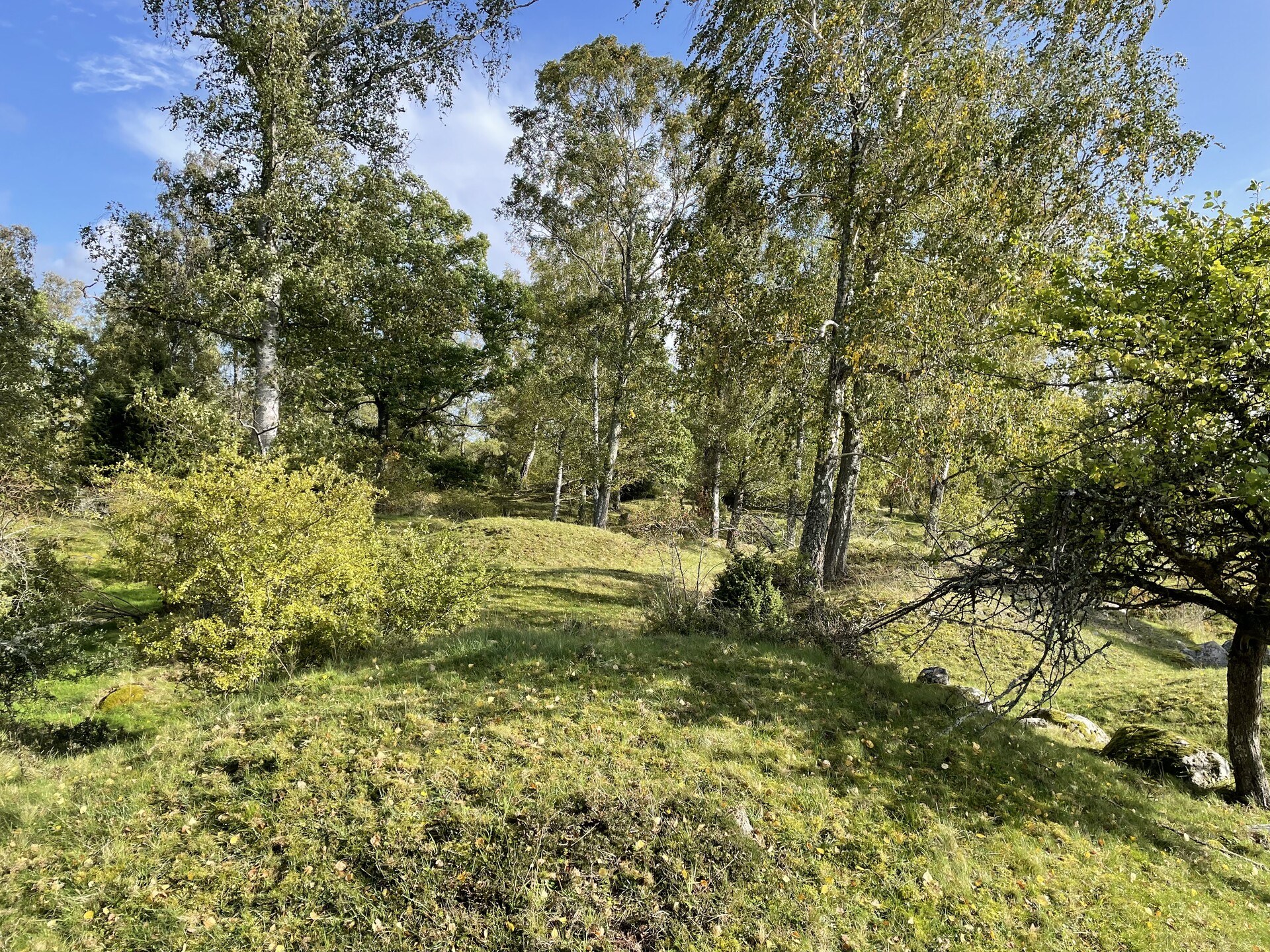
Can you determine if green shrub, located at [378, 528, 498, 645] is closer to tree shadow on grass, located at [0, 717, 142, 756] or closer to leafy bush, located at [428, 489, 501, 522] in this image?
tree shadow on grass, located at [0, 717, 142, 756]

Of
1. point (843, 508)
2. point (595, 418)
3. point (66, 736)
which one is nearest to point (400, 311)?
point (595, 418)

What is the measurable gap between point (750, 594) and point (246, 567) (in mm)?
7242

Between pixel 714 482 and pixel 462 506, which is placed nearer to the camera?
pixel 714 482

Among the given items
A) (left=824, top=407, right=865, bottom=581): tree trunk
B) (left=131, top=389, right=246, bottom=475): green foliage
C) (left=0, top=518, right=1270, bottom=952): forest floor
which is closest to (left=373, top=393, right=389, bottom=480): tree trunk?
(left=131, top=389, right=246, bottom=475): green foliage

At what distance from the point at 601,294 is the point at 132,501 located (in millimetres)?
17172

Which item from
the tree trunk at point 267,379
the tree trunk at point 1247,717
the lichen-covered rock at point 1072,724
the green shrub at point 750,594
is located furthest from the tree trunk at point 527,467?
the tree trunk at point 1247,717

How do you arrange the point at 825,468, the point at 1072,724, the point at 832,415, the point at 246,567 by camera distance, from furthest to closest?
the point at 825,468 → the point at 832,415 → the point at 1072,724 → the point at 246,567

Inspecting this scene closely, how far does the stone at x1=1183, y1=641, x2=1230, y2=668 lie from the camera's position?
13.4 metres

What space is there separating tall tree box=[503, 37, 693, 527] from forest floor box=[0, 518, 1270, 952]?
14.6 m

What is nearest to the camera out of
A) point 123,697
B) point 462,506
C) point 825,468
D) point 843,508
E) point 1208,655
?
point 123,697

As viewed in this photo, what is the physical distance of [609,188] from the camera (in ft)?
66.3

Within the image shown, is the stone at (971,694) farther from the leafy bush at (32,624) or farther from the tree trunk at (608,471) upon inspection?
the tree trunk at (608,471)

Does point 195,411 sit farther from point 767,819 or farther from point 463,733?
point 767,819

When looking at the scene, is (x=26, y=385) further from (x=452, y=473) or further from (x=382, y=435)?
(x=452, y=473)
